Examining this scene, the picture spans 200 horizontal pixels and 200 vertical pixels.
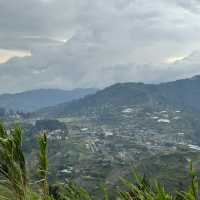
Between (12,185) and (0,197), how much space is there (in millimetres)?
569

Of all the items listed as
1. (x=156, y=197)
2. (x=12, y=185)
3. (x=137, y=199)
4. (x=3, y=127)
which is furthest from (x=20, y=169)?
(x=156, y=197)

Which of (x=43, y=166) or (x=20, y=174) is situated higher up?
(x=43, y=166)

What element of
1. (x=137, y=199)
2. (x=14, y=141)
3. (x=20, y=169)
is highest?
(x=14, y=141)

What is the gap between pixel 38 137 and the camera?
7.22 meters

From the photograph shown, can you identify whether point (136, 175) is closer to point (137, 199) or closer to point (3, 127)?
point (137, 199)

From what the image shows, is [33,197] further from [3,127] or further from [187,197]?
[187,197]

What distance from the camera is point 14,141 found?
711 centimetres

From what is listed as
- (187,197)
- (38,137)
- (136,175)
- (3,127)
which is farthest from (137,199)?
(3,127)

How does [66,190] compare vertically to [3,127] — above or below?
below

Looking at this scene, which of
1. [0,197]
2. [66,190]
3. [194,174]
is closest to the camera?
[194,174]

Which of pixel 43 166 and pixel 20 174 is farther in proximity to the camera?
pixel 20 174

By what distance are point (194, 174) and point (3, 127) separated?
3489mm

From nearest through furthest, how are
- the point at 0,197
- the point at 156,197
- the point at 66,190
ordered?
the point at 156,197 → the point at 0,197 → the point at 66,190

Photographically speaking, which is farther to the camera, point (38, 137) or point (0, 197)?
point (38, 137)
